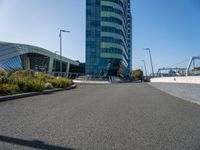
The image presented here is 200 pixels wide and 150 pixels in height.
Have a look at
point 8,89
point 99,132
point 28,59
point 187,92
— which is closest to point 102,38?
point 28,59

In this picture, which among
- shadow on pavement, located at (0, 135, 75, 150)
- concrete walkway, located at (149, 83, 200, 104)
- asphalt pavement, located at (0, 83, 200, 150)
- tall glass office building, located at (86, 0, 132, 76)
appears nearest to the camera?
shadow on pavement, located at (0, 135, 75, 150)

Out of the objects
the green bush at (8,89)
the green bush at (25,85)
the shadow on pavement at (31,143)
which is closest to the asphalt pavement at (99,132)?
the shadow on pavement at (31,143)

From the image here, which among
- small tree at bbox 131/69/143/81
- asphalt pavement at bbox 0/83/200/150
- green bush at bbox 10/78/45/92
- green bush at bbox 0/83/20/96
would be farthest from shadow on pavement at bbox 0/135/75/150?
small tree at bbox 131/69/143/81

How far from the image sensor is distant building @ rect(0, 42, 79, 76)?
69688 millimetres

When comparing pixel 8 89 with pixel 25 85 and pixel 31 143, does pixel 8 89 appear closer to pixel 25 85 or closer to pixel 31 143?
pixel 25 85

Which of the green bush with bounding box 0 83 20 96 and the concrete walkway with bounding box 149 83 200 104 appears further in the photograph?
the concrete walkway with bounding box 149 83 200 104

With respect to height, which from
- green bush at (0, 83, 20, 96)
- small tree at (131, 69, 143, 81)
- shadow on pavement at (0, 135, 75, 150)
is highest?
small tree at (131, 69, 143, 81)

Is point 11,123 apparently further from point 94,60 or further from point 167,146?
point 94,60

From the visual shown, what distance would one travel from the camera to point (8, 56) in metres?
70.1

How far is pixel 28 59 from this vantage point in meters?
Answer: 86.8

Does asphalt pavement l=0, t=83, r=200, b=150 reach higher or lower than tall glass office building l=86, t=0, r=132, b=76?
lower

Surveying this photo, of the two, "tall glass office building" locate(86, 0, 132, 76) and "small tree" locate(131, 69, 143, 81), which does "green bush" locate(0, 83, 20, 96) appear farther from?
"small tree" locate(131, 69, 143, 81)

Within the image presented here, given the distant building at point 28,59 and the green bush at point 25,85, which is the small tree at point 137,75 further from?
the green bush at point 25,85

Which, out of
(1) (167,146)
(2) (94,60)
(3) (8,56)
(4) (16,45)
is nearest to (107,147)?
(1) (167,146)
